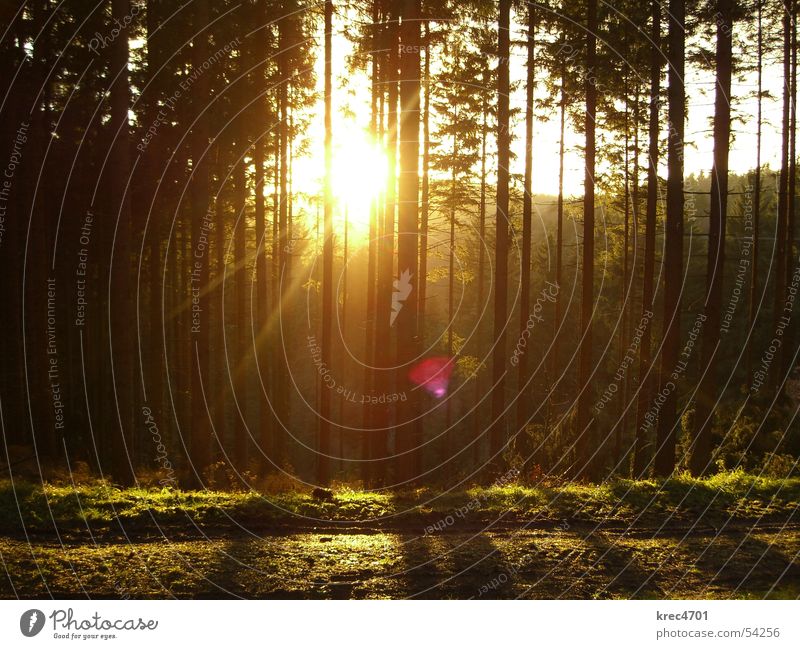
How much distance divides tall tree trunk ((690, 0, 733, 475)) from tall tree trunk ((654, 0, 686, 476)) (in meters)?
0.68

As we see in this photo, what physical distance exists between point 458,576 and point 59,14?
58.8 ft

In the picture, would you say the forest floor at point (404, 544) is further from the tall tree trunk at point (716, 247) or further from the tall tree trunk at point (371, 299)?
the tall tree trunk at point (371, 299)

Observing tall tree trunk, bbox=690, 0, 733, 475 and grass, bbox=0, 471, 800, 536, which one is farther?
tall tree trunk, bbox=690, 0, 733, 475

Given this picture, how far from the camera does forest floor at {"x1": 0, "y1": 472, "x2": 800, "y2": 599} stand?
805 centimetres

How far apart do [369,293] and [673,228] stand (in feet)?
36.5

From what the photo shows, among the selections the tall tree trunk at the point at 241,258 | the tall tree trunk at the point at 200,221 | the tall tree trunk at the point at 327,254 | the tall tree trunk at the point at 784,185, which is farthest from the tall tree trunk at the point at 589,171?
the tall tree trunk at the point at 200,221

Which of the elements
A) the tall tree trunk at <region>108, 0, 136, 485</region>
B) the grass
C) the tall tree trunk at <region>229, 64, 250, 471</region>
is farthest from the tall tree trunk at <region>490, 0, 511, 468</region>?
the tall tree trunk at <region>108, 0, 136, 485</region>

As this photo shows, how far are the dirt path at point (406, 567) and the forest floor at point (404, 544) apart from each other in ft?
0.08

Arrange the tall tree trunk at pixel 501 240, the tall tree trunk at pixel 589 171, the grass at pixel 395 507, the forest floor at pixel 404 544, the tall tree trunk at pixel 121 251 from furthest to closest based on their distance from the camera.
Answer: the tall tree trunk at pixel 589 171 < the tall tree trunk at pixel 501 240 < the tall tree trunk at pixel 121 251 < the grass at pixel 395 507 < the forest floor at pixel 404 544

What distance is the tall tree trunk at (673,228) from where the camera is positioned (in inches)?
621

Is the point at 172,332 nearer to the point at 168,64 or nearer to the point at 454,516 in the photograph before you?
the point at 168,64

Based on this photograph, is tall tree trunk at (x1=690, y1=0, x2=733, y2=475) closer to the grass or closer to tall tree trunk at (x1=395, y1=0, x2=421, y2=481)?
the grass
